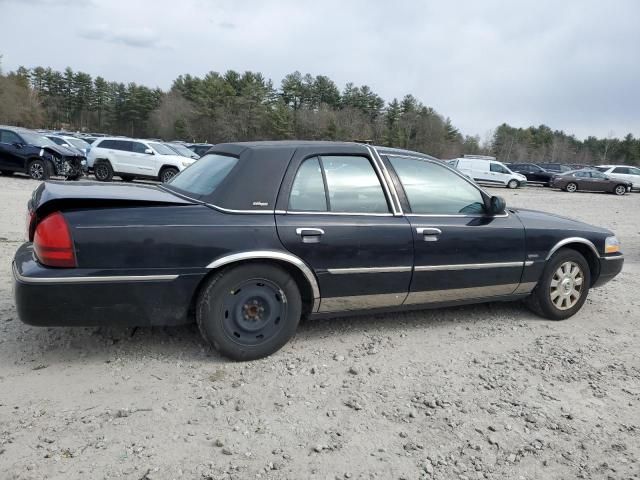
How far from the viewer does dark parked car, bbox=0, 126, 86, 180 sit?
14945 mm

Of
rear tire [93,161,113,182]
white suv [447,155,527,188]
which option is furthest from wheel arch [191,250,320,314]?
white suv [447,155,527,188]

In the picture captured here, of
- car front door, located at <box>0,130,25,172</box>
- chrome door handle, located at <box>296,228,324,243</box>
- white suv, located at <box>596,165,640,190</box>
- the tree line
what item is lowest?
chrome door handle, located at <box>296,228,324,243</box>

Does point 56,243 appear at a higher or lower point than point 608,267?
higher

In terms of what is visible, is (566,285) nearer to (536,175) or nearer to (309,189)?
(309,189)

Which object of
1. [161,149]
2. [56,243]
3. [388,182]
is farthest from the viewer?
[161,149]

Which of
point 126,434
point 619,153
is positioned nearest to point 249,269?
point 126,434

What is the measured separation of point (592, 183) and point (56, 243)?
29.1m

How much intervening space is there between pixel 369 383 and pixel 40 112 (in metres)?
78.1

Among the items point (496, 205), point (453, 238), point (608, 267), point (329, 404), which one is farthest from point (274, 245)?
point (608, 267)

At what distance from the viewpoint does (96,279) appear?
3002mm

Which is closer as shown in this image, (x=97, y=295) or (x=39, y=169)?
(x=97, y=295)

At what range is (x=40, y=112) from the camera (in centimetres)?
6806

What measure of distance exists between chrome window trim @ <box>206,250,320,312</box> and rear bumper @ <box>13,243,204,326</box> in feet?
0.61

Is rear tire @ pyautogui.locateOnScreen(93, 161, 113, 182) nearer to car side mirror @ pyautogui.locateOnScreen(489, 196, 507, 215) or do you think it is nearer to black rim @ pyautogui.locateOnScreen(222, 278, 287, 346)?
black rim @ pyautogui.locateOnScreen(222, 278, 287, 346)
